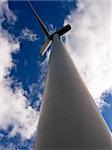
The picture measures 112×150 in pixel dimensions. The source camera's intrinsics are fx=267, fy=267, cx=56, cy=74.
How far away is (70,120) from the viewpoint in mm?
8992

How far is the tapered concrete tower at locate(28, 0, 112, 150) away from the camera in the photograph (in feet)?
27.0

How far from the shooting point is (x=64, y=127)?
8773mm

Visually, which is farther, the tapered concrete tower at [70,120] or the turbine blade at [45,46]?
the turbine blade at [45,46]

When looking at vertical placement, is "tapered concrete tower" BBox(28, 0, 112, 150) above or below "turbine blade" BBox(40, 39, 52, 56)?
below

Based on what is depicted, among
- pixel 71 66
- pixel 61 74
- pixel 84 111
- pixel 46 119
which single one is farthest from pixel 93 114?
pixel 71 66

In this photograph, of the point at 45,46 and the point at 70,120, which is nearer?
the point at 70,120

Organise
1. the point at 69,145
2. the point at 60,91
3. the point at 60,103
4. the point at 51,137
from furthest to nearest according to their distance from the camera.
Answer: the point at 60,91
the point at 60,103
the point at 51,137
the point at 69,145

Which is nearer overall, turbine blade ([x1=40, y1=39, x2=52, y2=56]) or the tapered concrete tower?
the tapered concrete tower

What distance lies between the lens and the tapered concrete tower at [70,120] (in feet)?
27.0

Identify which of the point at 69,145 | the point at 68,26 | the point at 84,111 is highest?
the point at 68,26

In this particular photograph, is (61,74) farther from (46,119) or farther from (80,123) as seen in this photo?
(80,123)

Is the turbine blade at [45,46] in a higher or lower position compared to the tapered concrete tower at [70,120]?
higher

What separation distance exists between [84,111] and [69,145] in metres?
1.77

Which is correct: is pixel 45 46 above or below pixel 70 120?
above
